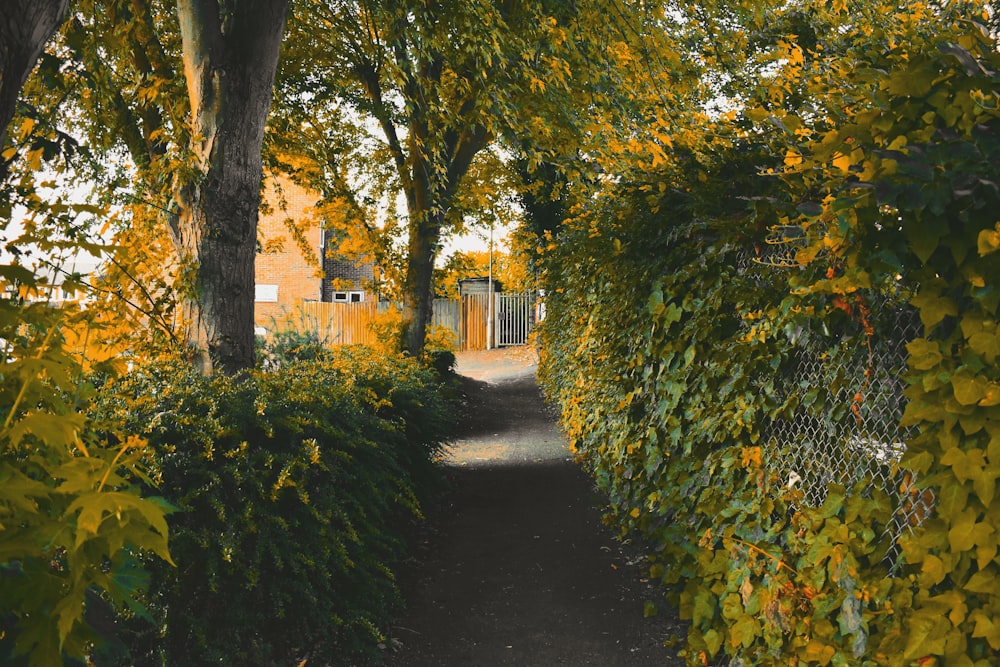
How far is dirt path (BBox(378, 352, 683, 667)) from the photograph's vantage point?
184 inches

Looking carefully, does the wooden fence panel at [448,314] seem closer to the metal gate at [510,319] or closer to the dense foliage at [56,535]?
the metal gate at [510,319]

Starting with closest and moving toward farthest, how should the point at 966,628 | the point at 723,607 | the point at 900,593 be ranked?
the point at 966,628 → the point at 900,593 → the point at 723,607

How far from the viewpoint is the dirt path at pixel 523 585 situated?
4676mm


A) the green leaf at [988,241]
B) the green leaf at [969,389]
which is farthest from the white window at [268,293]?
the green leaf at [988,241]

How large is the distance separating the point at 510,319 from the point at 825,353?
30518 millimetres

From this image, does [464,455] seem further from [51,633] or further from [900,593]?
[51,633]

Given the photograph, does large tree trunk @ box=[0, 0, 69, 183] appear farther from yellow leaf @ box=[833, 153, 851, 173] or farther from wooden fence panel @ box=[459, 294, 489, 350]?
wooden fence panel @ box=[459, 294, 489, 350]

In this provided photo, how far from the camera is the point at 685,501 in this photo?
4730mm

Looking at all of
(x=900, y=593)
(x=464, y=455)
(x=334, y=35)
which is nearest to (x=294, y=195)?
(x=334, y=35)

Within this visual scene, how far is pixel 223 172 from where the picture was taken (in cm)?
619

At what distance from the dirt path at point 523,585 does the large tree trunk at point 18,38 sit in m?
3.57

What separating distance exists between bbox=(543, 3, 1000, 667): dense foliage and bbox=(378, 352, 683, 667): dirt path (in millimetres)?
511

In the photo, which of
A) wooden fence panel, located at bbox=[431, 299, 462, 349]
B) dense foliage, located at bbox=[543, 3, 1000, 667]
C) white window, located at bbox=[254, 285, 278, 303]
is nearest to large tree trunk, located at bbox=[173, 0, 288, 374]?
dense foliage, located at bbox=[543, 3, 1000, 667]

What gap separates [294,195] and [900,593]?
39219mm
